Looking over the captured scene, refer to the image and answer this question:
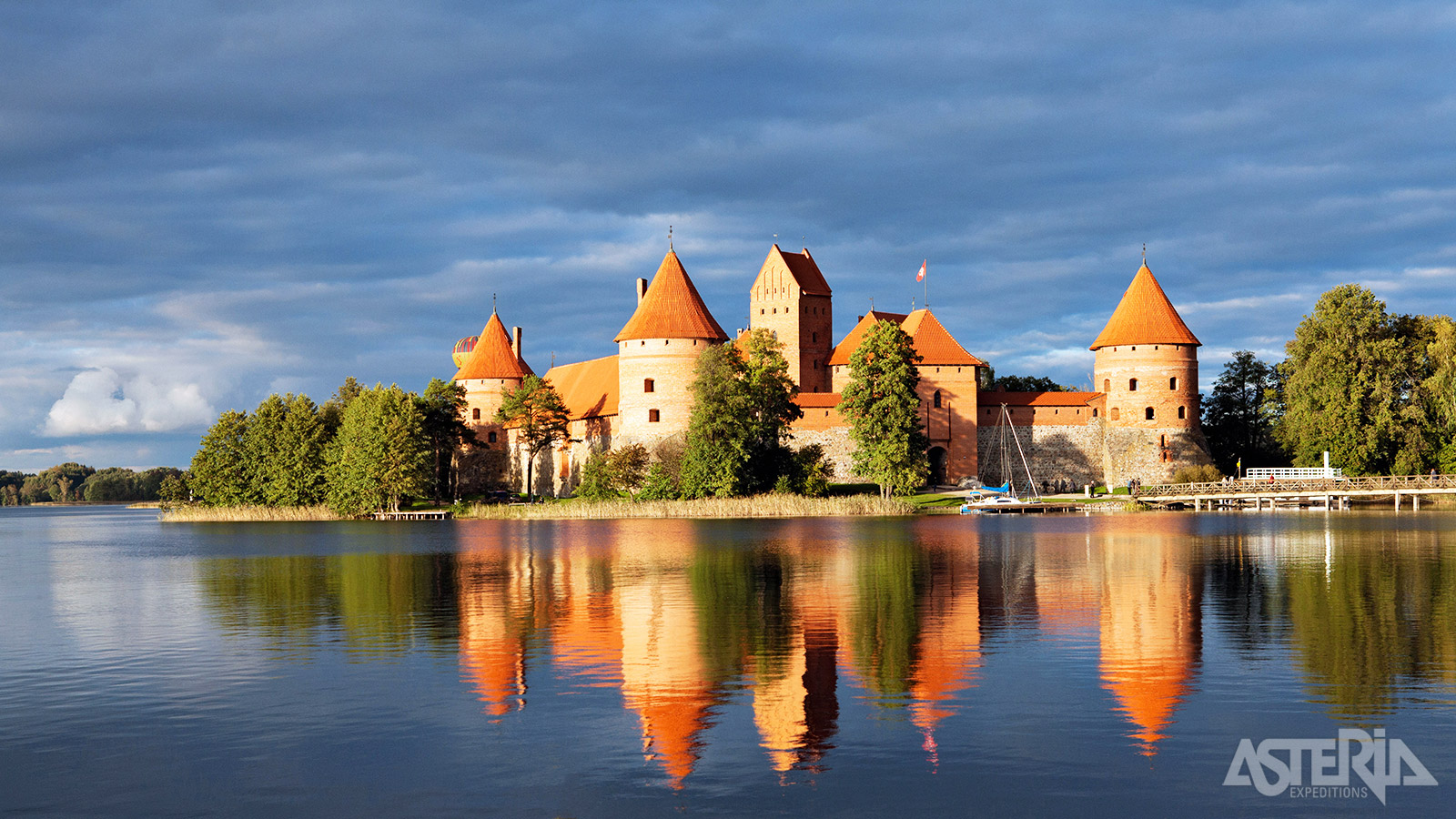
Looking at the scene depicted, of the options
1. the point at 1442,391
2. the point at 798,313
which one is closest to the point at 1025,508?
the point at 1442,391

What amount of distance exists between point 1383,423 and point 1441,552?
86.0 feet

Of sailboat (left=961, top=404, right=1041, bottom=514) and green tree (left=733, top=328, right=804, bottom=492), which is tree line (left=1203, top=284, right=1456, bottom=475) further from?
green tree (left=733, top=328, right=804, bottom=492)

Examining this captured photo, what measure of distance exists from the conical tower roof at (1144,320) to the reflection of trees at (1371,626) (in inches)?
1367

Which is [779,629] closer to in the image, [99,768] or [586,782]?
[586,782]

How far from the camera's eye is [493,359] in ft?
217

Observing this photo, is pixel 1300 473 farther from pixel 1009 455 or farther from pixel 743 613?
pixel 743 613

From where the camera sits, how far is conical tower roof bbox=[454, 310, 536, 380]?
65750 millimetres

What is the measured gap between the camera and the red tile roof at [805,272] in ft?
217

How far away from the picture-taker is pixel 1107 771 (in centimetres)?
762

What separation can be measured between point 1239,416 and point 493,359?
124ft

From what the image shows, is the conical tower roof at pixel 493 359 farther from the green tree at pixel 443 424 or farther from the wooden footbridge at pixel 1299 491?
the wooden footbridge at pixel 1299 491

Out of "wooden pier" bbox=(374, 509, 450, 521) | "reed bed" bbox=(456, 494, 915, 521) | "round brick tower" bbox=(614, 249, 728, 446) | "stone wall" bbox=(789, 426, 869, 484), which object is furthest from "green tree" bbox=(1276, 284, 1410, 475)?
"wooden pier" bbox=(374, 509, 450, 521)

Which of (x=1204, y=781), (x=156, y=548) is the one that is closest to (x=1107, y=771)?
(x=1204, y=781)

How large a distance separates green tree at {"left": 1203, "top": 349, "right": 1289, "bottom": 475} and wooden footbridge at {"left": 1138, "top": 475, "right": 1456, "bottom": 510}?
11.0m
